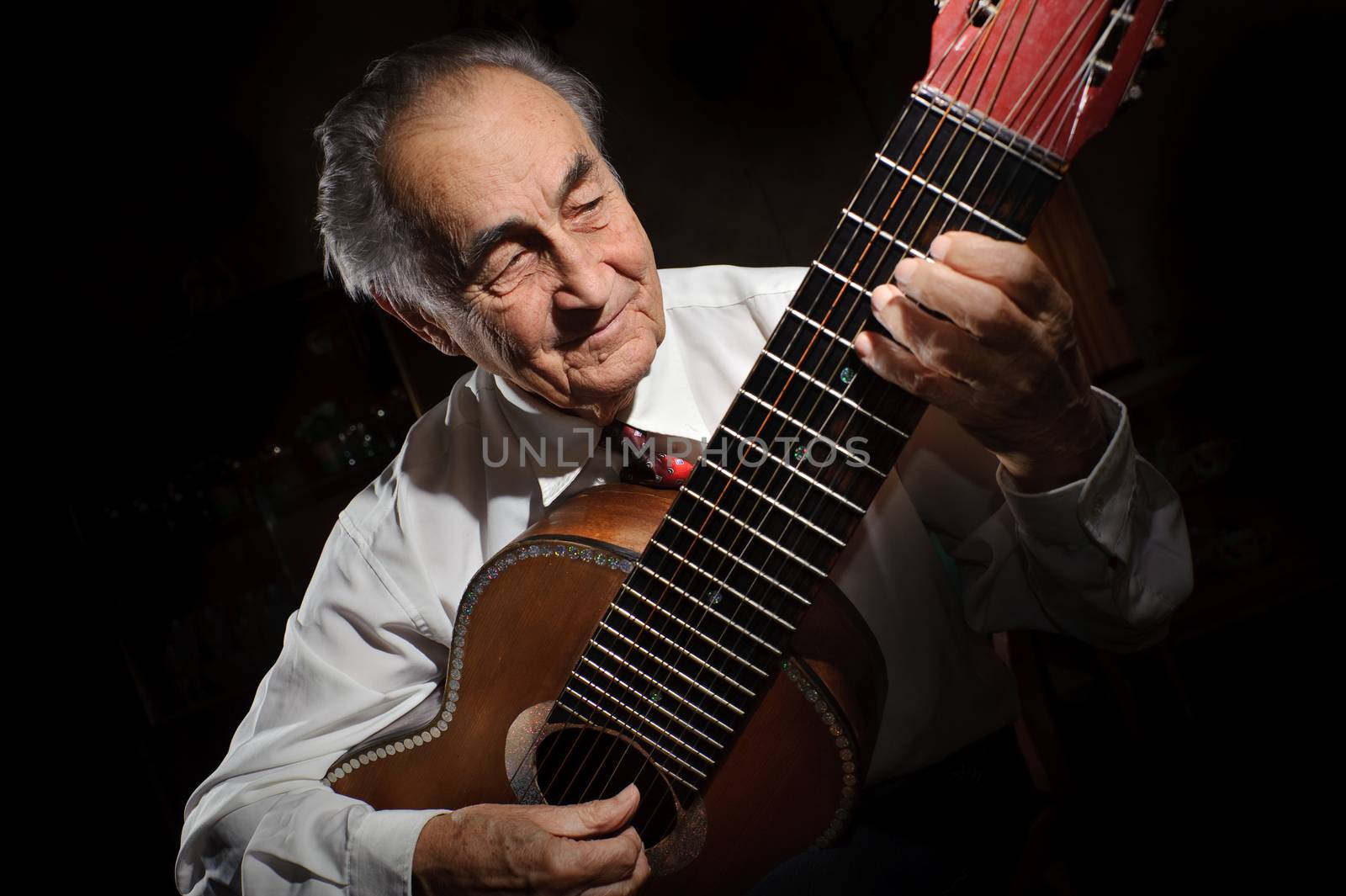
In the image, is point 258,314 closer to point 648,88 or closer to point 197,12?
point 197,12

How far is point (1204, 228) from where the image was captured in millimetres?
2986

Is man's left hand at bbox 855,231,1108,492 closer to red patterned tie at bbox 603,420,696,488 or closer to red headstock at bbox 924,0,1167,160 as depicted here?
red headstock at bbox 924,0,1167,160

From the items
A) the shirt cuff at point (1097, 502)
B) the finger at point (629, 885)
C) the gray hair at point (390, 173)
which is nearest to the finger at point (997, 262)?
the shirt cuff at point (1097, 502)

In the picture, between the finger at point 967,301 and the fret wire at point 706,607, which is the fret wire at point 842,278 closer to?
the finger at point 967,301

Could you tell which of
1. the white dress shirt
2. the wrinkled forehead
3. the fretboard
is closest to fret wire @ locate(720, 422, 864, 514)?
the fretboard

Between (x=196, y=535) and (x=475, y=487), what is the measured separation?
204cm

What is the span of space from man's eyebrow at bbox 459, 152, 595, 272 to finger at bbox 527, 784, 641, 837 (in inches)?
32.7

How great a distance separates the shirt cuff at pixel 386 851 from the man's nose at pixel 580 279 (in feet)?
2.73

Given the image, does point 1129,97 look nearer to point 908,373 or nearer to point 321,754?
point 908,373

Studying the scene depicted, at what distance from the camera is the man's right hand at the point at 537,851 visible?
1.14 metres

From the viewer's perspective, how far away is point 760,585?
1.09m

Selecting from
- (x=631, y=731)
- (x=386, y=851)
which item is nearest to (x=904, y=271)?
(x=631, y=731)

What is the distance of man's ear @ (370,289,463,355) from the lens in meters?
1.41

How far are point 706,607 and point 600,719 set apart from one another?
254mm
